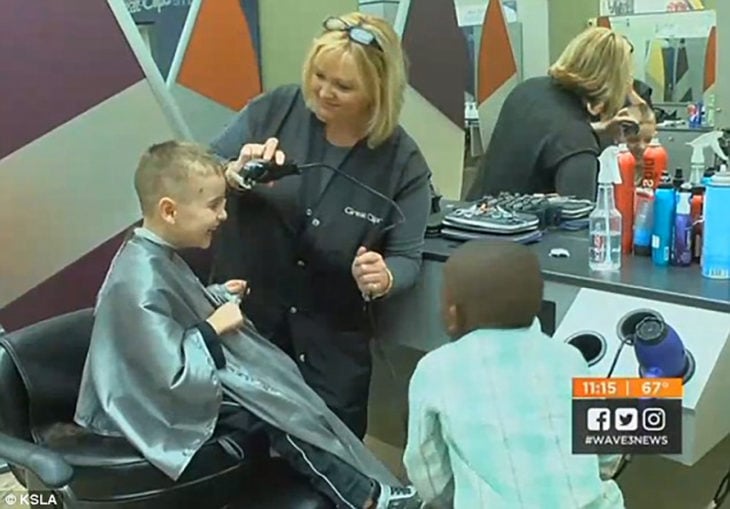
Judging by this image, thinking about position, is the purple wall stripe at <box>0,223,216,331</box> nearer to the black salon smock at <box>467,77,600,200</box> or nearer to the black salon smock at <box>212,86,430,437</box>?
the black salon smock at <box>212,86,430,437</box>

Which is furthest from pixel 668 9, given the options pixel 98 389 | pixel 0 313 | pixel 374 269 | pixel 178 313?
pixel 0 313

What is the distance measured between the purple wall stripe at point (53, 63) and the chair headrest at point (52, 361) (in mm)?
852

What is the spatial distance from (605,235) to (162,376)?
3.25 ft

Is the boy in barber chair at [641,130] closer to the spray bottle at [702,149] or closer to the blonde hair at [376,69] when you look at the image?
the spray bottle at [702,149]

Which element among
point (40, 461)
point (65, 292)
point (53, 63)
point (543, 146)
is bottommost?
point (65, 292)

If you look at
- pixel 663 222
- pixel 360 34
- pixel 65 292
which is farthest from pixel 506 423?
pixel 65 292

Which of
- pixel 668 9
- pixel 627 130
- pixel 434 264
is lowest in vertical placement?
pixel 434 264

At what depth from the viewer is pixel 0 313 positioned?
7.95 ft

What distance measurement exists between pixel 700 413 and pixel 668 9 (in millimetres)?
1141

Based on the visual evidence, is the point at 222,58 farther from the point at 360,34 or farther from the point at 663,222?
the point at 663,222

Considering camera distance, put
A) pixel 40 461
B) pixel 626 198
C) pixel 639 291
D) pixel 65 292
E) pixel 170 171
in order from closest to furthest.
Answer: pixel 40 461
pixel 639 291
pixel 170 171
pixel 626 198
pixel 65 292

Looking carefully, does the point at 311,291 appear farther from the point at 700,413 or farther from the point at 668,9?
the point at 668,9

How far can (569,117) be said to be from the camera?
2.34 metres

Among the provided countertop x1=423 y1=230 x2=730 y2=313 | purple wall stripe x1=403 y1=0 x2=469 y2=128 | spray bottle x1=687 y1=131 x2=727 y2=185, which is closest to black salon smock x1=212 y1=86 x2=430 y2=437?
countertop x1=423 y1=230 x2=730 y2=313
